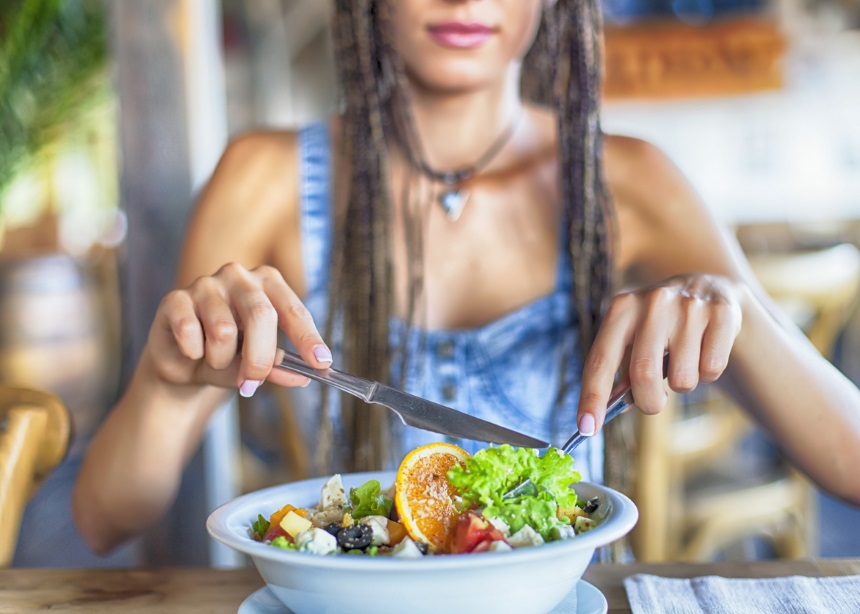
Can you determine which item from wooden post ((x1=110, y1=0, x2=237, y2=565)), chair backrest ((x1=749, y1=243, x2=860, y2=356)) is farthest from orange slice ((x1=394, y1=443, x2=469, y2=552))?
chair backrest ((x1=749, y1=243, x2=860, y2=356))

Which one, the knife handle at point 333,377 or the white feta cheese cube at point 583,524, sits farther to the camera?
the knife handle at point 333,377

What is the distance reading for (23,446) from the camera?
89 centimetres

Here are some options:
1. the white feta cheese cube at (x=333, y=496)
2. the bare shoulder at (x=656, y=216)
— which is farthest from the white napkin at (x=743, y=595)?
the bare shoulder at (x=656, y=216)

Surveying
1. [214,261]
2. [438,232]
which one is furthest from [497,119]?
[214,261]

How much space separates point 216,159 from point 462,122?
61cm

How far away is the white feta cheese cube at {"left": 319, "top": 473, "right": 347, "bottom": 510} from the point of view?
0.64 m

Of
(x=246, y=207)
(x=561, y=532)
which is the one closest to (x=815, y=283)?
(x=246, y=207)

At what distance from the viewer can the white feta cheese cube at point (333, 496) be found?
2.10ft

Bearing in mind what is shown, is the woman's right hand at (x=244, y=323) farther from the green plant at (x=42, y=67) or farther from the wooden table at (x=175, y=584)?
the green plant at (x=42, y=67)

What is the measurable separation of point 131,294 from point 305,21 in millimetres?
5800

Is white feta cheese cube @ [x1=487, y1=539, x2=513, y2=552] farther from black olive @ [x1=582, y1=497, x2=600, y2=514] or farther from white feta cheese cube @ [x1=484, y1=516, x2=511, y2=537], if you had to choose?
black olive @ [x1=582, y1=497, x2=600, y2=514]

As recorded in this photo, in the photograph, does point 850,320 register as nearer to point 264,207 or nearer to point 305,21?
point 305,21

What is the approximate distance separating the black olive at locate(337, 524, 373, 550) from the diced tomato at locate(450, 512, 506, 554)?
0.06 meters

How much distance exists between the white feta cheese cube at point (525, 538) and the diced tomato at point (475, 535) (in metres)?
0.01
